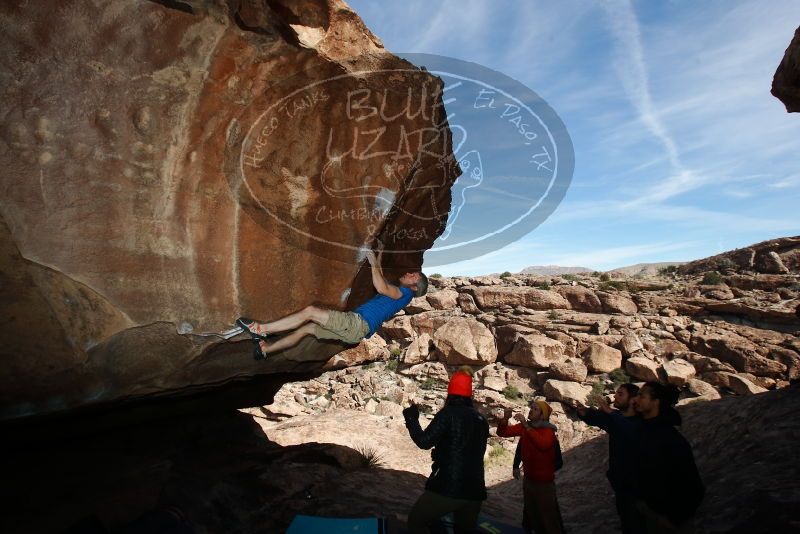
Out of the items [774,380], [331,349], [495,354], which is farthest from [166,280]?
[774,380]

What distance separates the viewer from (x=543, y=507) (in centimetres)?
518

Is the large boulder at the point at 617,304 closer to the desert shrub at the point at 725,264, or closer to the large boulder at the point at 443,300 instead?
the large boulder at the point at 443,300

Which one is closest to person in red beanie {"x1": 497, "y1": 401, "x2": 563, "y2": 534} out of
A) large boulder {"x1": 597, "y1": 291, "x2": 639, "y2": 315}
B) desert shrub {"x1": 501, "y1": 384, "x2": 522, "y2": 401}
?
desert shrub {"x1": 501, "y1": 384, "x2": 522, "y2": 401}

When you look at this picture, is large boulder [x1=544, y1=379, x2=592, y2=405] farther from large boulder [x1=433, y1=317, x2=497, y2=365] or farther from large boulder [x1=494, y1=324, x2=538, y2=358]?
large boulder [x1=433, y1=317, x2=497, y2=365]

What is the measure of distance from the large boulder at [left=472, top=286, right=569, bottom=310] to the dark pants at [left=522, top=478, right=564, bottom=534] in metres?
22.1

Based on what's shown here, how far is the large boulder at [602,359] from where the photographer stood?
20516 millimetres

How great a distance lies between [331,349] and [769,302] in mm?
27913

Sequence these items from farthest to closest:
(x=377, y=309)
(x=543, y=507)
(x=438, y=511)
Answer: (x=543, y=507) → (x=377, y=309) → (x=438, y=511)

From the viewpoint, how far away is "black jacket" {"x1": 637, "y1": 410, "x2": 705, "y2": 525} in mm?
3500

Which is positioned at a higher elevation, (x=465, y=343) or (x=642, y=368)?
(x=465, y=343)

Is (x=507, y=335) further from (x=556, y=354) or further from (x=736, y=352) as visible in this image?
(x=736, y=352)

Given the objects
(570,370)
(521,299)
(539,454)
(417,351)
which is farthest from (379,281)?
(521,299)

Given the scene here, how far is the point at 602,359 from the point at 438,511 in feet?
64.9

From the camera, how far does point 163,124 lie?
3400 mm
